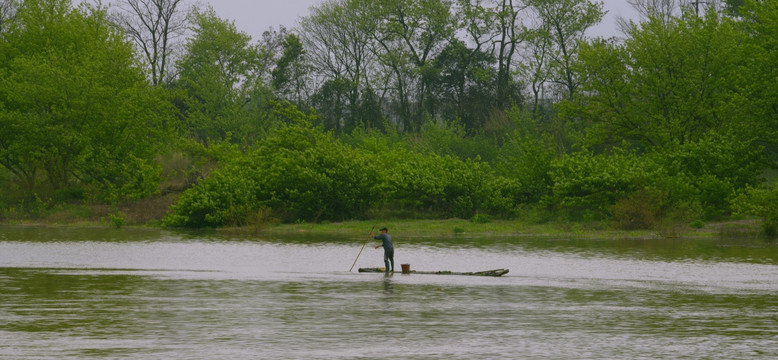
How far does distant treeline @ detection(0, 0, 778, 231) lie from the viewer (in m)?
55.7

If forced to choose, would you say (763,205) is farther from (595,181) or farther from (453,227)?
(453,227)

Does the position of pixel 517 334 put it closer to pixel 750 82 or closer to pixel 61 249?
pixel 61 249

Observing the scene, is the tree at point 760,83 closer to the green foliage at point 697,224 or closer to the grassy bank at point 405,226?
the grassy bank at point 405,226

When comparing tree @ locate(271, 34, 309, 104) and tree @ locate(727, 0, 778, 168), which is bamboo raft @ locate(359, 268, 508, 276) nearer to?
tree @ locate(727, 0, 778, 168)

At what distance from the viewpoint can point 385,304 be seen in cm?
2416

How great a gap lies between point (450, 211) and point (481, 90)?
1163 inches

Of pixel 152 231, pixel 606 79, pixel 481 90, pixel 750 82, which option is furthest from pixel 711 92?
pixel 152 231

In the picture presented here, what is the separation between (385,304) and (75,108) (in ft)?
158

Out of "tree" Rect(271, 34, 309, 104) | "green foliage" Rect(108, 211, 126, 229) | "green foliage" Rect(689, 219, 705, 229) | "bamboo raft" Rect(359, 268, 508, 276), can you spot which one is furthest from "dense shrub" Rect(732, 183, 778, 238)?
"tree" Rect(271, 34, 309, 104)

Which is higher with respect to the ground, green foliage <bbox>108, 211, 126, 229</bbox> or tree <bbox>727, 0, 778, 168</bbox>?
tree <bbox>727, 0, 778, 168</bbox>

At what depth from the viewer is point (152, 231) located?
→ 5550cm

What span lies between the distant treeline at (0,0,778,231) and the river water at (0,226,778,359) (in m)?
14.2

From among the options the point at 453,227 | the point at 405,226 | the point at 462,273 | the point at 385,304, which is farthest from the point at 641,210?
the point at 385,304

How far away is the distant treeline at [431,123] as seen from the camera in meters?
55.7
